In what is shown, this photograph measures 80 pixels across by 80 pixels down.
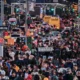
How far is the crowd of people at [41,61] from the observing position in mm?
23703

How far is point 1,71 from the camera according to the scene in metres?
23.7

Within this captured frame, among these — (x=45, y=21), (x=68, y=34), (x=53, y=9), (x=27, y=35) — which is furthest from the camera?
(x=53, y=9)

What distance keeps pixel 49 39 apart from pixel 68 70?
32.4 ft

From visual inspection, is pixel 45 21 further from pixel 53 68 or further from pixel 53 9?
pixel 53 68

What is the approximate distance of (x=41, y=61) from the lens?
26.3 m

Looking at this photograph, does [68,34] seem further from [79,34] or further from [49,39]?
[49,39]

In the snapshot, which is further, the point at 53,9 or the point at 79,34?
the point at 53,9

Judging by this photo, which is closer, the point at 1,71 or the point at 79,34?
the point at 1,71

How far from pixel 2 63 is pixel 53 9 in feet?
121

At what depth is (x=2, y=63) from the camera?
2502cm

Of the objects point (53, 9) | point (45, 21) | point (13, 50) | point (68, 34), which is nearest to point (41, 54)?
point (13, 50)

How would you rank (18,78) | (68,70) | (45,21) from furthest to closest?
(45,21), (68,70), (18,78)

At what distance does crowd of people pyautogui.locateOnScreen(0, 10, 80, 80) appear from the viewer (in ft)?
77.8

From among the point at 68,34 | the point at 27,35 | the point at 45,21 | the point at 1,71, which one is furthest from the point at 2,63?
the point at 45,21
